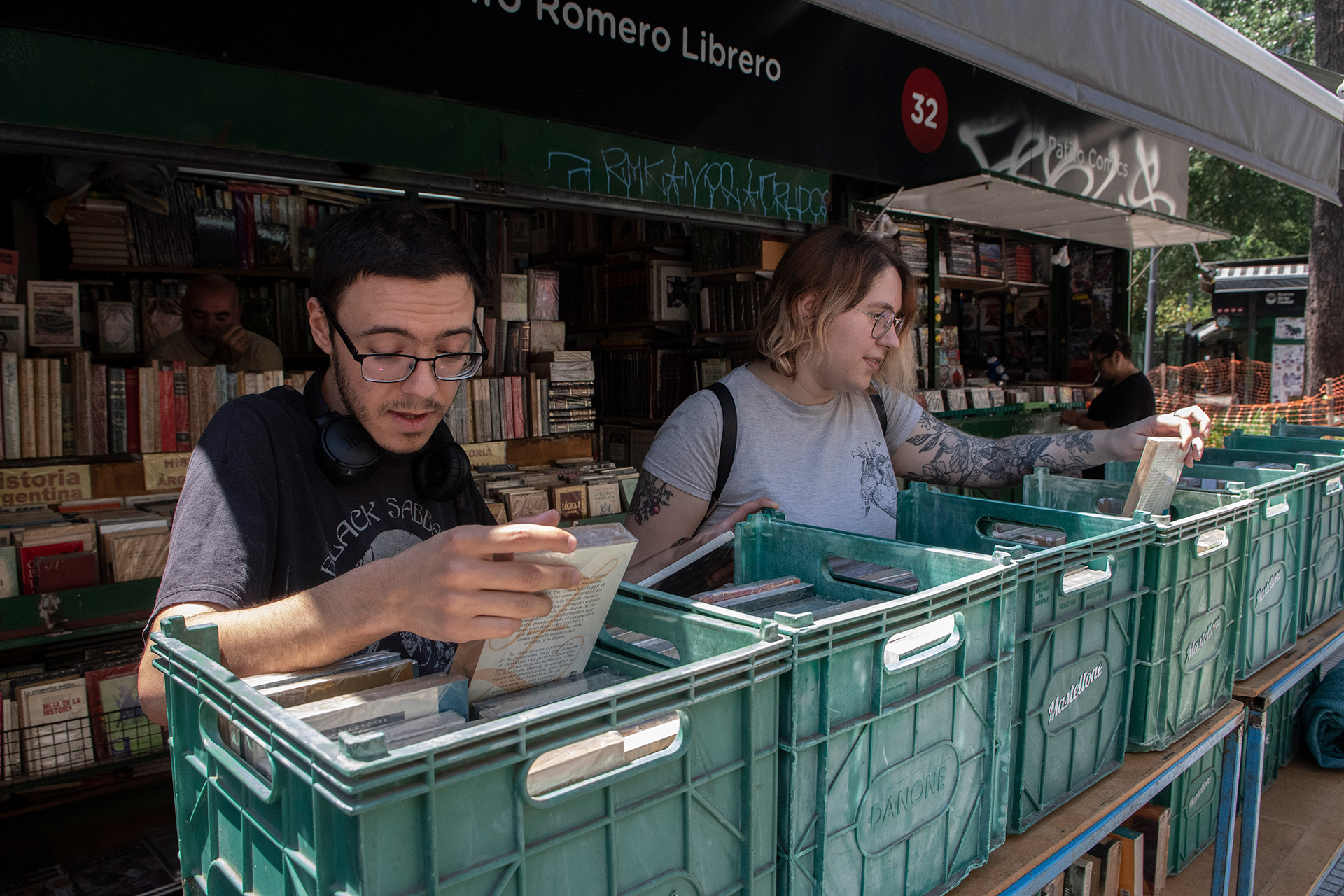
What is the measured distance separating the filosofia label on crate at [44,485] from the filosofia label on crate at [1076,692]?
11.8 feet

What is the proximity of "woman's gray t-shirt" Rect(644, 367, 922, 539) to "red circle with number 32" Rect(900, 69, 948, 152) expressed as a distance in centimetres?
277

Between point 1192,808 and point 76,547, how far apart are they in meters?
3.73

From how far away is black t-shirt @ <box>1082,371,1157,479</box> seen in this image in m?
6.14

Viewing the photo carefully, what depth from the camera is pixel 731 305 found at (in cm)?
496

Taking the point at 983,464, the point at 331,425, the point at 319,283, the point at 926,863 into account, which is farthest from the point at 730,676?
the point at 983,464

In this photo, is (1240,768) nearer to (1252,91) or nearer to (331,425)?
(331,425)

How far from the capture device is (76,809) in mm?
3377

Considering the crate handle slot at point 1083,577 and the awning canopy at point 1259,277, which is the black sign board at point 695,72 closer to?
the crate handle slot at point 1083,577

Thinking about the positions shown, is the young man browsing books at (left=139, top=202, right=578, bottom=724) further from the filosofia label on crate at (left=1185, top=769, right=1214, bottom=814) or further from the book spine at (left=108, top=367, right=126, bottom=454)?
the book spine at (left=108, top=367, right=126, bottom=454)

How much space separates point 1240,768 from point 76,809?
13.3 feet

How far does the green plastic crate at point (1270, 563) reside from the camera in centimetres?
211

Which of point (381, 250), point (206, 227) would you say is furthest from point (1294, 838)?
point (206, 227)

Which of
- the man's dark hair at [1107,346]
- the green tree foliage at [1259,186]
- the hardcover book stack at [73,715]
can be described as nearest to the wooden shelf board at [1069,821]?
the hardcover book stack at [73,715]

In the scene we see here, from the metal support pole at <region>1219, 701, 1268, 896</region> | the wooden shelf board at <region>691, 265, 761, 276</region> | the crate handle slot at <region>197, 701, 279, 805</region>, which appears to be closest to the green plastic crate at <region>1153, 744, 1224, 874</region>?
the metal support pole at <region>1219, 701, 1268, 896</region>
